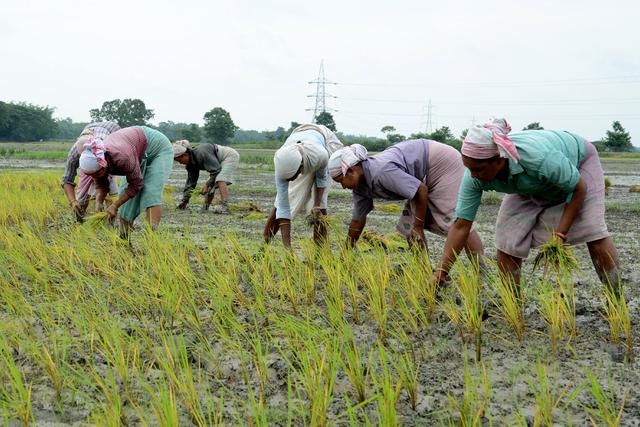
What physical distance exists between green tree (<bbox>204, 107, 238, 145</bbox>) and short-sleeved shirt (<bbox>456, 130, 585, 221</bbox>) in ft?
151

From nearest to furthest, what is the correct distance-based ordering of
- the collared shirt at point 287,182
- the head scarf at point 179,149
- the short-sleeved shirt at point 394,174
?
the short-sleeved shirt at point 394,174 → the collared shirt at point 287,182 → the head scarf at point 179,149

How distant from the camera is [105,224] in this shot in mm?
4516

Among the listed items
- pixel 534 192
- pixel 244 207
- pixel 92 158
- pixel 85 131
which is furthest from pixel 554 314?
pixel 244 207

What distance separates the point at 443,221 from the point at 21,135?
54.8 metres

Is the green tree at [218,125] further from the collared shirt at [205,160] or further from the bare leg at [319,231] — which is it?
the bare leg at [319,231]

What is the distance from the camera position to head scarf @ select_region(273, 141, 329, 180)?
3.97m

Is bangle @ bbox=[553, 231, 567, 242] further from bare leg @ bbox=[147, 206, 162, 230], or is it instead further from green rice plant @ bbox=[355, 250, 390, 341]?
bare leg @ bbox=[147, 206, 162, 230]

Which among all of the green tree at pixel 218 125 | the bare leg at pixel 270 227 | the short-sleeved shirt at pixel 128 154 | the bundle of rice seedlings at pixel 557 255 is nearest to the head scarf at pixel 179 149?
the short-sleeved shirt at pixel 128 154

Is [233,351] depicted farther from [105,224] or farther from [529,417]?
[105,224]

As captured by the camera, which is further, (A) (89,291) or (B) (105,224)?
(B) (105,224)

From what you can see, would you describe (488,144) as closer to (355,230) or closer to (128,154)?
(355,230)

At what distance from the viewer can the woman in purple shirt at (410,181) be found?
3.44 m

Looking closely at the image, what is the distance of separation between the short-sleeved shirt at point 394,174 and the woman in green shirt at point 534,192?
1.68ft

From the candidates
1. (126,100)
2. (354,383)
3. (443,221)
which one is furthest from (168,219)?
(126,100)
